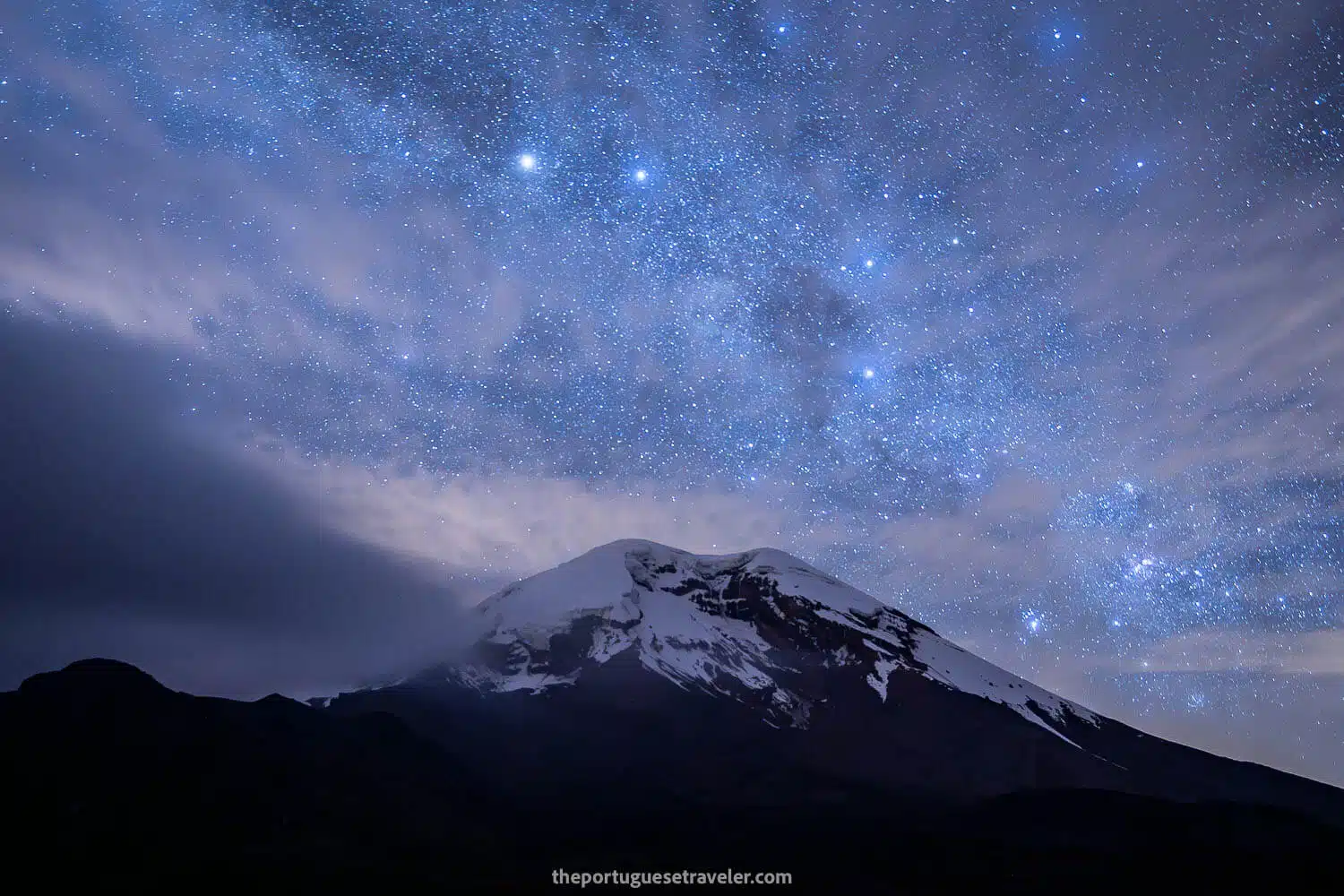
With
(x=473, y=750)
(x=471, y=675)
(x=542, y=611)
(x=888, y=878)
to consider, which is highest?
(x=542, y=611)

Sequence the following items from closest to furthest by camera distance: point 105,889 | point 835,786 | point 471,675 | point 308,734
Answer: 1. point 105,889
2. point 308,734
3. point 835,786
4. point 471,675

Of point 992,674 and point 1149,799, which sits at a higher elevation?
point 992,674

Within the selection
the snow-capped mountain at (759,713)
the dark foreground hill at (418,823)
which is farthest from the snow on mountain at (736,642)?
the dark foreground hill at (418,823)

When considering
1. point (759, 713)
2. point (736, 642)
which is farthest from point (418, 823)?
point (736, 642)

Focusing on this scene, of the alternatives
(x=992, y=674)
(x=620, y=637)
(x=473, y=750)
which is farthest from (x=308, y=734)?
(x=992, y=674)

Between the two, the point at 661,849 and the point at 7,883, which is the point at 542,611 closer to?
the point at 661,849

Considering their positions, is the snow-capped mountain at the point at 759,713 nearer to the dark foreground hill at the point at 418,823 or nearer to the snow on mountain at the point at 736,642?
the snow on mountain at the point at 736,642
